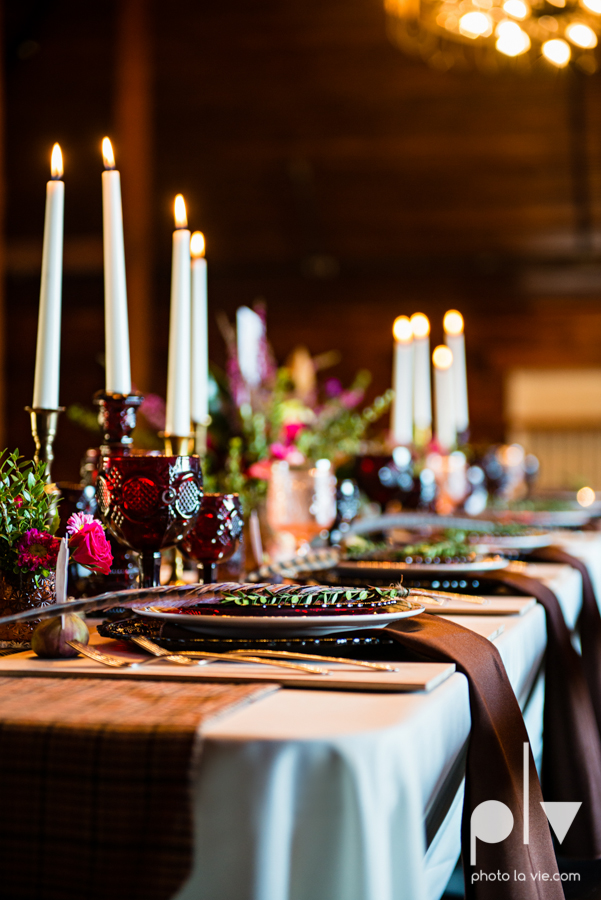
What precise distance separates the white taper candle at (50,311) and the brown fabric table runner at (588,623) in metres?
0.81

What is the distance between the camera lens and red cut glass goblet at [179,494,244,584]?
3.18 feet

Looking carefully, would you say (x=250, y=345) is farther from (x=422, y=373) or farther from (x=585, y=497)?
(x=585, y=497)

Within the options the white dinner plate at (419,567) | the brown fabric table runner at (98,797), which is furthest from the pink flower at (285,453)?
the brown fabric table runner at (98,797)

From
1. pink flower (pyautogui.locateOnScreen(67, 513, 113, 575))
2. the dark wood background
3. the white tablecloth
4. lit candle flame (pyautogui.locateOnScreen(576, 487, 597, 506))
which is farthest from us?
the dark wood background

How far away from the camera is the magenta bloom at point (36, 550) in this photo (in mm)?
800

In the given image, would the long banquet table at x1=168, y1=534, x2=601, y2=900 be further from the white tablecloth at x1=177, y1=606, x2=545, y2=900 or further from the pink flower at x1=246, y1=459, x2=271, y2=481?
the pink flower at x1=246, y1=459, x2=271, y2=481

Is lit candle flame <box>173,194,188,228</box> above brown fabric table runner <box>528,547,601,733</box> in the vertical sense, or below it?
above

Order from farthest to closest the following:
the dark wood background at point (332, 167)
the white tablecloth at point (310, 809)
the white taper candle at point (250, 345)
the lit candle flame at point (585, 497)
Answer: the dark wood background at point (332, 167), the lit candle flame at point (585, 497), the white taper candle at point (250, 345), the white tablecloth at point (310, 809)

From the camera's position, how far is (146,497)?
84 cm

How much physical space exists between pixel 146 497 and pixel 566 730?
62cm

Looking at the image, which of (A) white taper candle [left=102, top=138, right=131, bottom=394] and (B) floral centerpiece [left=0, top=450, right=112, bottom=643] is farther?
(A) white taper candle [left=102, top=138, right=131, bottom=394]

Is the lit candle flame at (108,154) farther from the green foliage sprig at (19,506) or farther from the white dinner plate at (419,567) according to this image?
the white dinner plate at (419,567)

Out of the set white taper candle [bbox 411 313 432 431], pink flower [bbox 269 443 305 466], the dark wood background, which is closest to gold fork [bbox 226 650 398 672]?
pink flower [bbox 269 443 305 466]

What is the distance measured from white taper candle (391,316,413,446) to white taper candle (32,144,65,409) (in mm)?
1075
